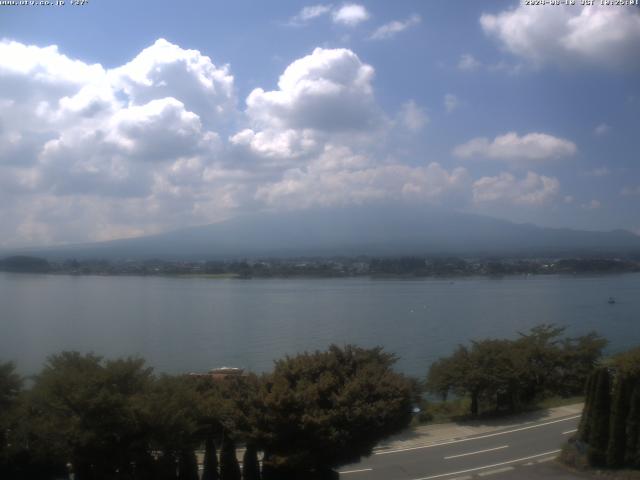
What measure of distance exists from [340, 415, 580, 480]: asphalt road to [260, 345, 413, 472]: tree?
149 centimetres

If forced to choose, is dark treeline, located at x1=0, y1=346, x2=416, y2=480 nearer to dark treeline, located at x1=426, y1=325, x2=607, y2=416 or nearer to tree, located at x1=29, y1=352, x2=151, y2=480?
tree, located at x1=29, y1=352, x2=151, y2=480

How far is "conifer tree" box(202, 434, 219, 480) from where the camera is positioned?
705cm

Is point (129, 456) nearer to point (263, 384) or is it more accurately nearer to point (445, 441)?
point (263, 384)

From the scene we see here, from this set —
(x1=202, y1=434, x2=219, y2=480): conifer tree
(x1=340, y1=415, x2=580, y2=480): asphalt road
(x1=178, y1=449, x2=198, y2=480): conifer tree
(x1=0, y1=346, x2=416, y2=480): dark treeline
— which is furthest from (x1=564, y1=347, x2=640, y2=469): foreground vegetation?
(x1=178, y1=449, x2=198, y2=480): conifer tree

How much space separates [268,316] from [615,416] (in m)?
26.6

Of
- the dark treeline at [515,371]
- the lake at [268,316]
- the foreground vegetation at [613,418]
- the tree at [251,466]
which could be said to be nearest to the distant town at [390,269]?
the lake at [268,316]

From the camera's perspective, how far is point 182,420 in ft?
20.9

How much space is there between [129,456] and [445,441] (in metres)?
5.88

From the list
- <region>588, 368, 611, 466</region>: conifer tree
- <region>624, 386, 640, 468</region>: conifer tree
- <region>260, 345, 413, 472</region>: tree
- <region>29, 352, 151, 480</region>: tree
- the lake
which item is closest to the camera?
<region>29, 352, 151, 480</region>: tree

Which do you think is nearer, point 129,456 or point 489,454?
point 129,456

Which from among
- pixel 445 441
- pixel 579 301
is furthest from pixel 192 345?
pixel 579 301

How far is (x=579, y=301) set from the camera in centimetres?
4088

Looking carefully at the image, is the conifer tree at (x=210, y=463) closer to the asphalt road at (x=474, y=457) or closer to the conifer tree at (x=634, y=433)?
the asphalt road at (x=474, y=457)

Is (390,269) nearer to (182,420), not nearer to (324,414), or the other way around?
(324,414)
